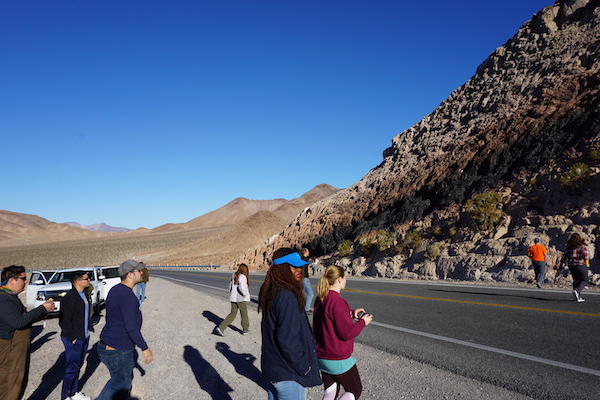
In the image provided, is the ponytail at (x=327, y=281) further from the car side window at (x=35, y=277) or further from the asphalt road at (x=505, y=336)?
the car side window at (x=35, y=277)

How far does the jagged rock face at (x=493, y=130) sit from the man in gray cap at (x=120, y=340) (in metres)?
23.4

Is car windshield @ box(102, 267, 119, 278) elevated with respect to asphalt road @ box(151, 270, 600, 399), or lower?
elevated

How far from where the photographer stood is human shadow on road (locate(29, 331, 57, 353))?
9752 millimetres

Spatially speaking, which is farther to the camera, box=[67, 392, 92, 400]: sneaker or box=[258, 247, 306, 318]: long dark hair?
box=[67, 392, 92, 400]: sneaker

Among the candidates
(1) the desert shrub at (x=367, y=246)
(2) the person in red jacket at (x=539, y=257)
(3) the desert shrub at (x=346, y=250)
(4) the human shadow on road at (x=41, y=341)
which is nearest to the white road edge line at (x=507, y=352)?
(2) the person in red jacket at (x=539, y=257)

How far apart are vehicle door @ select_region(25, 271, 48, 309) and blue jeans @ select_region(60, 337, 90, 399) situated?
9181 mm

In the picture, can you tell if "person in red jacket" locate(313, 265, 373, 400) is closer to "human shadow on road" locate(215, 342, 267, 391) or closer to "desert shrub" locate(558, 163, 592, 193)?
"human shadow on road" locate(215, 342, 267, 391)

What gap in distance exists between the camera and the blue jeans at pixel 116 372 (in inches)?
170

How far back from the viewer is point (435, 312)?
10.1 meters

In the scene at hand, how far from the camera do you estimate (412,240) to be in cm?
2442

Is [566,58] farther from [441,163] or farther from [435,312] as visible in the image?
[435,312]

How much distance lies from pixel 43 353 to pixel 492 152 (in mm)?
27769

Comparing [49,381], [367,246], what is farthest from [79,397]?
[367,246]

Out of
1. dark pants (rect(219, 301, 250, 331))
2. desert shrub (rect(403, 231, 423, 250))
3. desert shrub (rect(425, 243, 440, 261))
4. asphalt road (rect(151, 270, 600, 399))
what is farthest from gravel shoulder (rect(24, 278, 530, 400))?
desert shrub (rect(403, 231, 423, 250))
